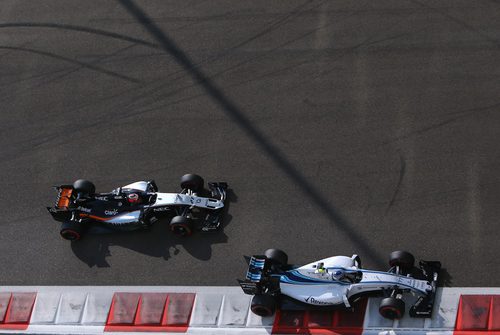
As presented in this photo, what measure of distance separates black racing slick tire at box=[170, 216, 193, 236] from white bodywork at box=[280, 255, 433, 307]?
2.88m

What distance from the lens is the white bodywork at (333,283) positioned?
57.3 ft

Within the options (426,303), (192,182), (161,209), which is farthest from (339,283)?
(161,209)

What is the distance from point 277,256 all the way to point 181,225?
2571 mm

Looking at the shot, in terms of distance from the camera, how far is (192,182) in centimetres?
2042

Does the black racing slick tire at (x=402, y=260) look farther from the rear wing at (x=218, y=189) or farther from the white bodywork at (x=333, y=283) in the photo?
the rear wing at (x=218, y=189)

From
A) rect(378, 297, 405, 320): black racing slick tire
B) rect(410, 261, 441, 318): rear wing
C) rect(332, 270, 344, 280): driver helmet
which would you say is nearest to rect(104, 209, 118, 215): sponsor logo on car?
rect(332, 270, 344, 280): driver helmet

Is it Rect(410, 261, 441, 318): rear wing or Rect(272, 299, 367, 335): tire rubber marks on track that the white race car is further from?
Rect(272, 299, 367, 335): tire rubber marks on track

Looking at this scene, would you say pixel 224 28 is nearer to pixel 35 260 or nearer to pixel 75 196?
pixel 75 196

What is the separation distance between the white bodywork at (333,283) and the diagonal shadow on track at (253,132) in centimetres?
116

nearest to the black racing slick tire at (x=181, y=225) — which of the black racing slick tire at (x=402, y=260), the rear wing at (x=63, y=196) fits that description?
the rear wing at (x=63, y=196)

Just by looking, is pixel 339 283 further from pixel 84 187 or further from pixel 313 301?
pixel 84 187

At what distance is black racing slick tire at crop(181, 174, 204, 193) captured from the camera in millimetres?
20438

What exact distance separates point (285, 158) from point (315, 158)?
768 millimetres

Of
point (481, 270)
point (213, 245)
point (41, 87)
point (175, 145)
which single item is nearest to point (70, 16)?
point (41, 87)
